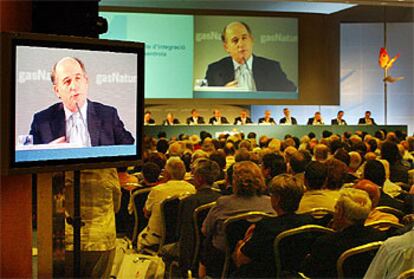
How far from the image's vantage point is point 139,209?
520 cm

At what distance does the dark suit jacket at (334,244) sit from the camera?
10.5ft

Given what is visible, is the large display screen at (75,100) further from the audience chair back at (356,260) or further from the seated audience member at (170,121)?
the seated audience member at (170,121)

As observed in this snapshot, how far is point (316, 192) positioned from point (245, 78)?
12296 millimetres

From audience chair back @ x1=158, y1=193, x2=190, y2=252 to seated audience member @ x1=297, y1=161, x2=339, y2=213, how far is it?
0.77 m

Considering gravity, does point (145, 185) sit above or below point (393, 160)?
below

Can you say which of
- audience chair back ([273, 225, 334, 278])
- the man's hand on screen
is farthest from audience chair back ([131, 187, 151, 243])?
the man's hand on screen

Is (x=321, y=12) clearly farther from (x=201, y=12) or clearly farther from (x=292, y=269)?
(x=292, y=269)

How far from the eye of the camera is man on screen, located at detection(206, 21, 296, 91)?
16469 millimetres

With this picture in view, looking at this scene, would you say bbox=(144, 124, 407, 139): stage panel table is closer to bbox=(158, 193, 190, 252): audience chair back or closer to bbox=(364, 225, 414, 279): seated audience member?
bbox=(158, 193, 190, 252): audience chair back

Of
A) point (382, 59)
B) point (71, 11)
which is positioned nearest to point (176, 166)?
point (71, 11)

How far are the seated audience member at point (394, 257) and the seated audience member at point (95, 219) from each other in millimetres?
1433

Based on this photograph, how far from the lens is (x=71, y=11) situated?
3301mm

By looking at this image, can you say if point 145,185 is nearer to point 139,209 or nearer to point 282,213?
point 139,209

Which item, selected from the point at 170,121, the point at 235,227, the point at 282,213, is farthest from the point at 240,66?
the point at 282,213
